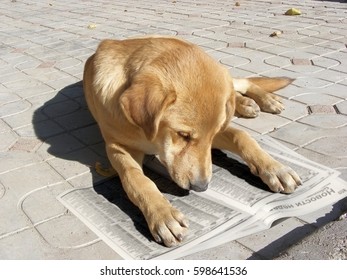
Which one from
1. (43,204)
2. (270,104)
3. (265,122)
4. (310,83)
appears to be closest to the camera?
(43,204)

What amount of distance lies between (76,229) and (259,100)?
240cm

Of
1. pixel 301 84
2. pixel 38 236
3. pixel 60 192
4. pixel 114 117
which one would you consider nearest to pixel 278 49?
pixel 301 84

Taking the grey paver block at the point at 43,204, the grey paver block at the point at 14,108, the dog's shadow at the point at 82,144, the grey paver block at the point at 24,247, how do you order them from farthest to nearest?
the grey paver block at the point at 14,108, the dog's shadow at the point at 82,144, the grey paver block at the point at 43,204, the grey paver block at the point at 24,247

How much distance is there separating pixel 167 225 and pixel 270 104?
6.94 ft

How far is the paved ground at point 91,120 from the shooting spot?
254 cm

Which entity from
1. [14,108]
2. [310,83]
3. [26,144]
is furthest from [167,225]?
[310,83]

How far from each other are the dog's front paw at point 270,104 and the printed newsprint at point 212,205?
2.93 feet

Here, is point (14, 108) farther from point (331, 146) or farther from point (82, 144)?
point (331, 146)

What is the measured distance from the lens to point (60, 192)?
313cm

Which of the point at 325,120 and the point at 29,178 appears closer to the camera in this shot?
the point at 29,178

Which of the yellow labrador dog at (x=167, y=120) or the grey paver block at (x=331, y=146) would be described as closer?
the yellow labrador dog at (x=167, y=120)

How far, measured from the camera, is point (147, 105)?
8.36ft

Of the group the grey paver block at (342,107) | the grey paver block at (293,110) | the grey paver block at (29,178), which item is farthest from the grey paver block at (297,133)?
the grey paver block at (29,178)

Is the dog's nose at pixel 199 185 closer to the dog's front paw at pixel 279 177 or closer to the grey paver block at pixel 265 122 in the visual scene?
the dog's front paw at pixel 279 177
